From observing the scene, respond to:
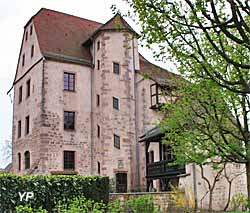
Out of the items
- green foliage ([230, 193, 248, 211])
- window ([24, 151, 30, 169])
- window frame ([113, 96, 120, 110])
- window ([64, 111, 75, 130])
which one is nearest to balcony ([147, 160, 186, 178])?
green foliage ([230, 193, 248, 211])

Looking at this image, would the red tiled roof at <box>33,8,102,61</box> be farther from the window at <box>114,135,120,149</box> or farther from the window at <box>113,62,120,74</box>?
the window at <box>114,135,120,149</box>

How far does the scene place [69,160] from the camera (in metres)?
29.7

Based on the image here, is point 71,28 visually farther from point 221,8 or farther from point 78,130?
point 221,8

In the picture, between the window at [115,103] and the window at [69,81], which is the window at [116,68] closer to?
the window at [115,103]

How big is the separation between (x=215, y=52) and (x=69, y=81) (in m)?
17.9

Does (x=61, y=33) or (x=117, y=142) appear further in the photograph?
(x=61, y=33)

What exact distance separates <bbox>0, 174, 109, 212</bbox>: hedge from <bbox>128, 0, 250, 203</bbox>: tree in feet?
15.2

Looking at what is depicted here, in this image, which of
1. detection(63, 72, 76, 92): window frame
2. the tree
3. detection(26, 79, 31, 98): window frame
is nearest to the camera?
the tree

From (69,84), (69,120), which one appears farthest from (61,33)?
(69,120)

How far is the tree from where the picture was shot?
7.57 metres

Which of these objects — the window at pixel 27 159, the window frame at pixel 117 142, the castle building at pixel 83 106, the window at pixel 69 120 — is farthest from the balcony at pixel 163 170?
the window at pixel 27 159

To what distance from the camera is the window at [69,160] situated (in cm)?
2952

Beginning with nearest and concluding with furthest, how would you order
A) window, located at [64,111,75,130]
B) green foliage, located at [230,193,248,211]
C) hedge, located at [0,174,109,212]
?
hedge, located at [0,174,109,212] < green foliage, located at [230,193,248,211] < window, located at [64,111,75,130]

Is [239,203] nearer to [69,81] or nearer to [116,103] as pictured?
[116,103]
